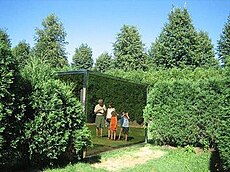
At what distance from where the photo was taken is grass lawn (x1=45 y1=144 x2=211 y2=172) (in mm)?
8219

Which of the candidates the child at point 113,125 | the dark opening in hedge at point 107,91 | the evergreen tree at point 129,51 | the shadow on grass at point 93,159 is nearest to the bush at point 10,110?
the dark opening in hedge at point 107,91

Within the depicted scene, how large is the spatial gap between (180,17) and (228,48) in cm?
827

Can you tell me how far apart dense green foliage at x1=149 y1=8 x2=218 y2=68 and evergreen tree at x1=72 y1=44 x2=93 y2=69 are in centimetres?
2556

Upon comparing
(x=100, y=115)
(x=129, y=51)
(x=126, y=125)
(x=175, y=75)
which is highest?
(x=129, y=51)

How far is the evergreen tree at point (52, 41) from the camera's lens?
37.8 metres

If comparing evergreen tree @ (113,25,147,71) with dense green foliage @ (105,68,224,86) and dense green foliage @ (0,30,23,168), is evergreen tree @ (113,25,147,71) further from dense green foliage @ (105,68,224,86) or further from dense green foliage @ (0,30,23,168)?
dense green foliage @ (0,30,23,168)

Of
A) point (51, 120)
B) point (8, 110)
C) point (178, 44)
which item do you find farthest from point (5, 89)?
point (178, 44)

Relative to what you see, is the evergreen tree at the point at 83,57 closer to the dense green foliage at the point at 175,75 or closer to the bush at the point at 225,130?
the dense green foliage at the point at 175,75

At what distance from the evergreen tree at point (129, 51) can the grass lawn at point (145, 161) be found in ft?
95.6

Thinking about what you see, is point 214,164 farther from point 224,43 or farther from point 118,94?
point 224,43

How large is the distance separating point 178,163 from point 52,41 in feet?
107

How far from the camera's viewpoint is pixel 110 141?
35.4ft

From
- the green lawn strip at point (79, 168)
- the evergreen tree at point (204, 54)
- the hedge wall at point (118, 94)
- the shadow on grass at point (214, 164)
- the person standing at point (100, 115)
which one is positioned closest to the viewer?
the green lawn strip at point (79, 168)

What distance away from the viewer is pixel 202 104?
11.5 meters
